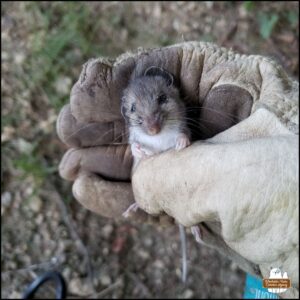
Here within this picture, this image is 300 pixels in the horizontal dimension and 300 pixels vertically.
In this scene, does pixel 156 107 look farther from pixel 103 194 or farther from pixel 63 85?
pixel 63 85

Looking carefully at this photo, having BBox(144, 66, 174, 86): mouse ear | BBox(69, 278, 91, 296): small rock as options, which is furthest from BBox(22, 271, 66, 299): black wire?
BBox(144, 66, 174, 86): mouse ear

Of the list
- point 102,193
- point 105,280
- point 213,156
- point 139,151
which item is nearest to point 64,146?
point 105,280

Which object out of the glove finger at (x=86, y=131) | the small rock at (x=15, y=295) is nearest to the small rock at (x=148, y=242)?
the small rock at (x=15, y=295)

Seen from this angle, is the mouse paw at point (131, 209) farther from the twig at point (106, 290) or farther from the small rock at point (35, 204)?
the small rock at point (35, 204)

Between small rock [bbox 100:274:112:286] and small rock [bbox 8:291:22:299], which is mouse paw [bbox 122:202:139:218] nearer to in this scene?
small rock [bbox 100:274:112:286]

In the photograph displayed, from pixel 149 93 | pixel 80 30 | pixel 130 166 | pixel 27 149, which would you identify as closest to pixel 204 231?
pixel 130 166

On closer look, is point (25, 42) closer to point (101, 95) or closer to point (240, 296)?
point (101, 95)
